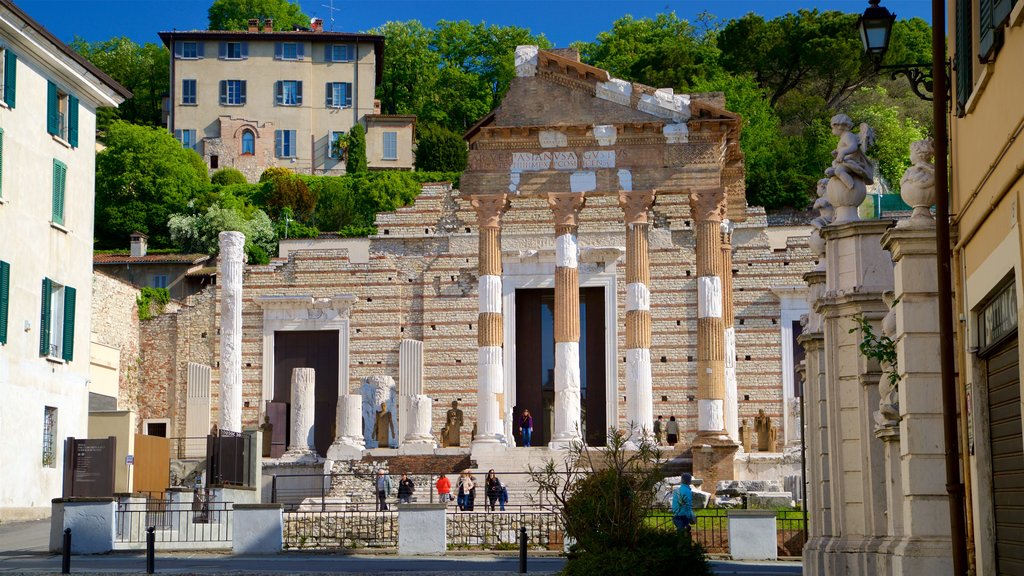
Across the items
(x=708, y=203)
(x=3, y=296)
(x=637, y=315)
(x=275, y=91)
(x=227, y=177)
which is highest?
(x=275, y=91)

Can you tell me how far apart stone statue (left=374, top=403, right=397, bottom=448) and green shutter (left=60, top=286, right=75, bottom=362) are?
10.6m

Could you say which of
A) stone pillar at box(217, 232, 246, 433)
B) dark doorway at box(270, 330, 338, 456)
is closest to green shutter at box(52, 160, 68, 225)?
stone pillar at box(217, 232, 246, 433)

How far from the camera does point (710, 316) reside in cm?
3747

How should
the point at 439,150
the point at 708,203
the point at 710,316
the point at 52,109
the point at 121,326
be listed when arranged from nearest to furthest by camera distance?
the point at 52,109
the point at 710,316
the point at 708,203
the point at 121,326
the point at 439,150

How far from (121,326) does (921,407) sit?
38985 millimetres

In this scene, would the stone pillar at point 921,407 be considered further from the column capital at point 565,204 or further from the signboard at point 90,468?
the column capital at point 565,204

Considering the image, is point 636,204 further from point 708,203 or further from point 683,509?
point 683,509

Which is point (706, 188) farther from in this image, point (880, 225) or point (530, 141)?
point (880, 225)

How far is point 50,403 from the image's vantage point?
108ft

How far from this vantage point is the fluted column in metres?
37.1

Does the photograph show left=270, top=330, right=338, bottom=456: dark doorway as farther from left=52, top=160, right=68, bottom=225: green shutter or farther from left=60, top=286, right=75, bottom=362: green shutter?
left=52, top=160, right=68, bottom=225: green shutter

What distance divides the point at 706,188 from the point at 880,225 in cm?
2296

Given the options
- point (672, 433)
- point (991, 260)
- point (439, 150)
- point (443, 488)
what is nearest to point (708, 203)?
point (672, 433)

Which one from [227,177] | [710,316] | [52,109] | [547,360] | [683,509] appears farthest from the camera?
[227,177]
